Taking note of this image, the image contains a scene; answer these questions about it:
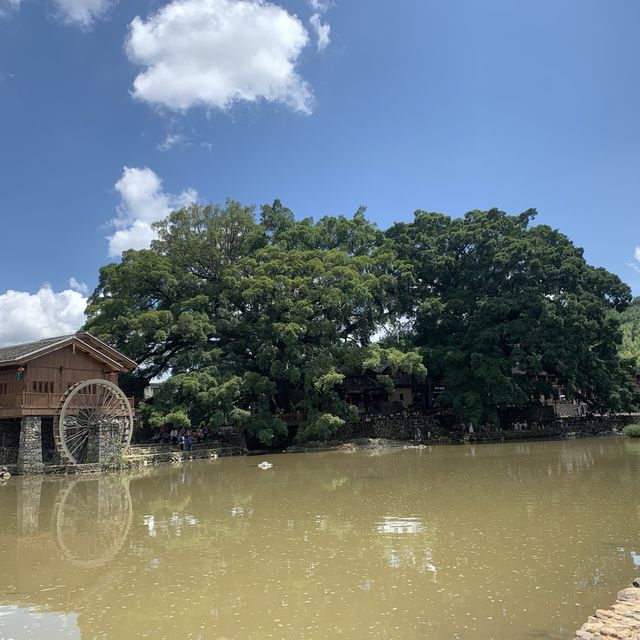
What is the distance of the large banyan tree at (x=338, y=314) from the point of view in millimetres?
30500

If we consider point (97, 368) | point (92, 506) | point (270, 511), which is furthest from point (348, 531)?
point (97, 368)

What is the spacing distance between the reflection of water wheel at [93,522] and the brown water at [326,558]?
0.06 meters

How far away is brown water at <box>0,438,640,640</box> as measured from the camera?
21.0ft

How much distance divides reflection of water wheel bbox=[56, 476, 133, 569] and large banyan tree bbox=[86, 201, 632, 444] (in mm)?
10289

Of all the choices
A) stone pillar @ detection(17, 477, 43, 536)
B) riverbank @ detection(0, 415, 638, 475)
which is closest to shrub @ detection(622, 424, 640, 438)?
riverbank @ detection(0, 415, 638, 475)

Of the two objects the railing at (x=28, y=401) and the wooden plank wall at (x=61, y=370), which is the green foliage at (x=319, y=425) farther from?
the railing at (x=28, y=401)

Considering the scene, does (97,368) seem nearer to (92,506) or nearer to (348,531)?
(92,506)

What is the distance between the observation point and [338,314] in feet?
108

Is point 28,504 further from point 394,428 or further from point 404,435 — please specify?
point 404,435

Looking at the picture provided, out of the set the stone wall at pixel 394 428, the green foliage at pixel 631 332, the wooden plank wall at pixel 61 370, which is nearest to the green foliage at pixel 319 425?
the stone wall at pixel 394 428

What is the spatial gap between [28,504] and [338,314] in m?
20.5

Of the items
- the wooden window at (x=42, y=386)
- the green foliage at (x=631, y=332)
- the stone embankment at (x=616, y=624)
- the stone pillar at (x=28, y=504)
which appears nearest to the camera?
the stone embankment at (x=616, y=624)

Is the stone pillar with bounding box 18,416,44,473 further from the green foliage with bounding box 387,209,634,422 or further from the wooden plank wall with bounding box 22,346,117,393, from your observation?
the green foliage with bounding box 387,209,634,422

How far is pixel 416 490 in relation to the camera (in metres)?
15.4
